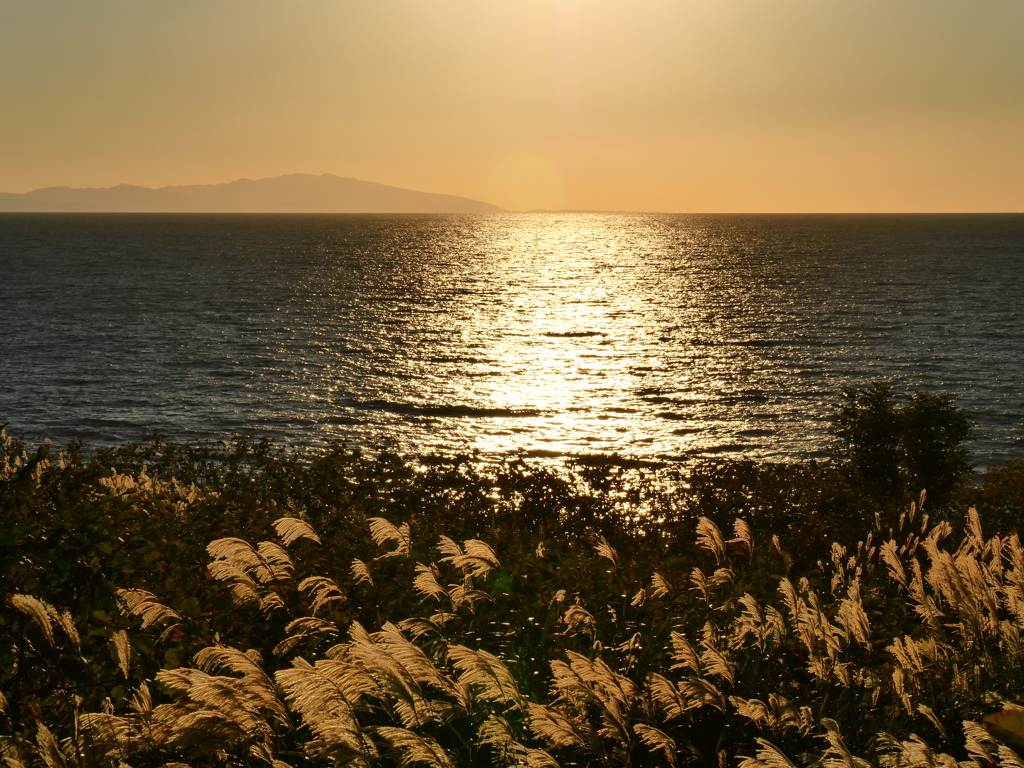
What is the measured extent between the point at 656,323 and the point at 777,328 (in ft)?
36.2

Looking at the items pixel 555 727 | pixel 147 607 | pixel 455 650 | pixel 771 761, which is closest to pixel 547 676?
pixel 455 650

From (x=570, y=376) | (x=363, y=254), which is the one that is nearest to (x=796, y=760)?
(x=570, y=376)

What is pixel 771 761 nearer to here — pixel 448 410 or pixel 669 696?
pixel 669 696

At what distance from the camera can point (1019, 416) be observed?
40000 mm

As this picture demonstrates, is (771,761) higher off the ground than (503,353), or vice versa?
(771,761)

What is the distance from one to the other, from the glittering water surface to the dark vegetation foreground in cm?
2603

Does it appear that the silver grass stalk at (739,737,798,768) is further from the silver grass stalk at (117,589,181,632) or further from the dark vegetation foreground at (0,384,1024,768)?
the silver grass stalk at (117,589,181,632)

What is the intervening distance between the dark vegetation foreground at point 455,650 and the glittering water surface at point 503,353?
2603cm

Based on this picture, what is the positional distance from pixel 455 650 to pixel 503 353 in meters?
53.3

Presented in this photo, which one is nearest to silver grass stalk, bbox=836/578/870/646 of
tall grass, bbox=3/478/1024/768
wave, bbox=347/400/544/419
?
tall grass, bbox=3/478/1024/768

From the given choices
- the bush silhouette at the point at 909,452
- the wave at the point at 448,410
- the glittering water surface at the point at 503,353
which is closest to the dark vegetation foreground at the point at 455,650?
the bush silhouette at the point at 909,452

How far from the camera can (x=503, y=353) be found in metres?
57.7

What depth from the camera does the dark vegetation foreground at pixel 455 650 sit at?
171 inches

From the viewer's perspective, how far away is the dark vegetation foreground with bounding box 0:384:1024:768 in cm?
433
